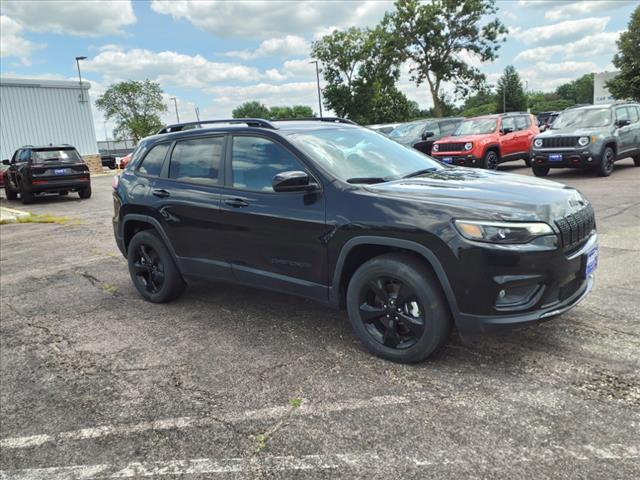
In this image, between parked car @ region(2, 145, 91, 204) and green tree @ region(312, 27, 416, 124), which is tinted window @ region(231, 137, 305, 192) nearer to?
parked car @ region(2, 145, 91, 204)

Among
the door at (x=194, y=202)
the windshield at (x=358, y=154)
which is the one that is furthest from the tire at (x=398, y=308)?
the door at (x=194, y=202)

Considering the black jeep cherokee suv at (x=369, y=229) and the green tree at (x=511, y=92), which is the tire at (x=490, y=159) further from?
the green tree at (x=511, y=92)

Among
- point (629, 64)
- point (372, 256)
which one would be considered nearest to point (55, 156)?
point (372, 256)

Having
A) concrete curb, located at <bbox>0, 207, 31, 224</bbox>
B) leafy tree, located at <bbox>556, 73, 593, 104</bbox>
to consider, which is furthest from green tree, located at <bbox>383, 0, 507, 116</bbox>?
leafy tree, located at <bbox>556, 73, 593, 104</bbox>

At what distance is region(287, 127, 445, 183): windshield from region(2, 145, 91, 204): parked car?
1351 cm

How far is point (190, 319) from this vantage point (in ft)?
15.8

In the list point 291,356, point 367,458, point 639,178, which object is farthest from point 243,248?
point 639,178

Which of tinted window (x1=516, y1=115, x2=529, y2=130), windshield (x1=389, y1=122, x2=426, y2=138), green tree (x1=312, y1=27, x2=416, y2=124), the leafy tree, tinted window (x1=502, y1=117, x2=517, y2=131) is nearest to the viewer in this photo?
tinted window (x1=502, y1=117, x2=517, y2=131)

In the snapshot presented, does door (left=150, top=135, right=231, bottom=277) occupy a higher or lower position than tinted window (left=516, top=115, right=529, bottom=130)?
lower

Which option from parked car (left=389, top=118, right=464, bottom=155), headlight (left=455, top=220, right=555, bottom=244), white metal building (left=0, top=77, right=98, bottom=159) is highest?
white metal building (left=0, top=77, right=98, bottom=159)

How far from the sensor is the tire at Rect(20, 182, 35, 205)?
51.2ft

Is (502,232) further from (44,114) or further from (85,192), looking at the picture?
(44,114)

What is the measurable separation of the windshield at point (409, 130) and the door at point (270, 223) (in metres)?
14.1

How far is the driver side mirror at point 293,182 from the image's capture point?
12.0 ft
